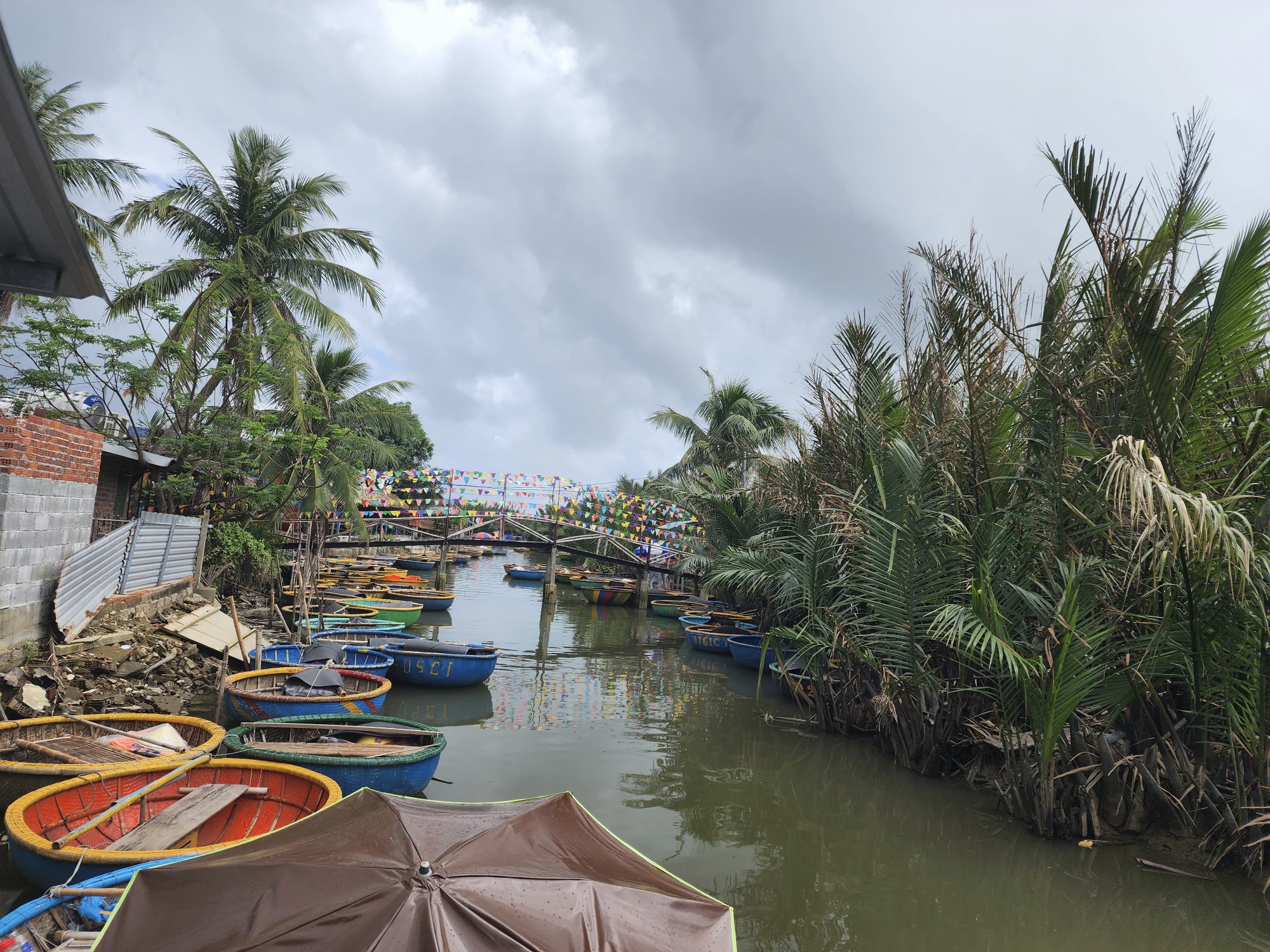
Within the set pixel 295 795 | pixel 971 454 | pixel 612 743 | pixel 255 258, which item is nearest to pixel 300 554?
pixel 255 258

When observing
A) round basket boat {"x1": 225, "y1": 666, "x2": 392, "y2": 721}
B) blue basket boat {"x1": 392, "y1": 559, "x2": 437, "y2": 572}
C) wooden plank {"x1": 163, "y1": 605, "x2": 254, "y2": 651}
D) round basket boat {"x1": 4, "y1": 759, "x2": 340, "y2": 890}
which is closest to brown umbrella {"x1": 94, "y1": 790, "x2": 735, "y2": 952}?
round basket boat {"x1": 4, "y1": 759, "x2": 340, "y2": 890}

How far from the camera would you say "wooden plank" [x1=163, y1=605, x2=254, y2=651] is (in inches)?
441

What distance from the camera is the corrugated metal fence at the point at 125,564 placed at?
351 inches

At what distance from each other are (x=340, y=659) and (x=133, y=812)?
253 inches

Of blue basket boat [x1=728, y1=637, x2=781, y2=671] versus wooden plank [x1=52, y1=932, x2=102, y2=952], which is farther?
blue basket boat [x1=728, y1=637, x2=781, y2=671]

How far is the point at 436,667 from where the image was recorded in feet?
41.6

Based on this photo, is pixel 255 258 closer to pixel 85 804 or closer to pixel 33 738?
pixel 33 738

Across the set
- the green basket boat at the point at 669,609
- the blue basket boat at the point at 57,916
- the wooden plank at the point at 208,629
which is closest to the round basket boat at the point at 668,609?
the green basket boat at the point at 669,609

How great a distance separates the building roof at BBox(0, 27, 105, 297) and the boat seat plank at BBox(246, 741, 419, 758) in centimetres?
426

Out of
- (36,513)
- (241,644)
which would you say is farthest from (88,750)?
(241,644)

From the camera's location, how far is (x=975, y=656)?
755 cm

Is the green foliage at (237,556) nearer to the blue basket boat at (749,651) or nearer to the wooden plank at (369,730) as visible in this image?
the wooden plank at (369,730)

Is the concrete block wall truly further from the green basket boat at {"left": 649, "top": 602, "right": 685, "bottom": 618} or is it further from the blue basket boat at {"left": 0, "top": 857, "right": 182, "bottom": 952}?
the green basket boat at {"left": 649, "top": 602, "right": 685, "bottom": 618}

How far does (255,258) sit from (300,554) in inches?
293
